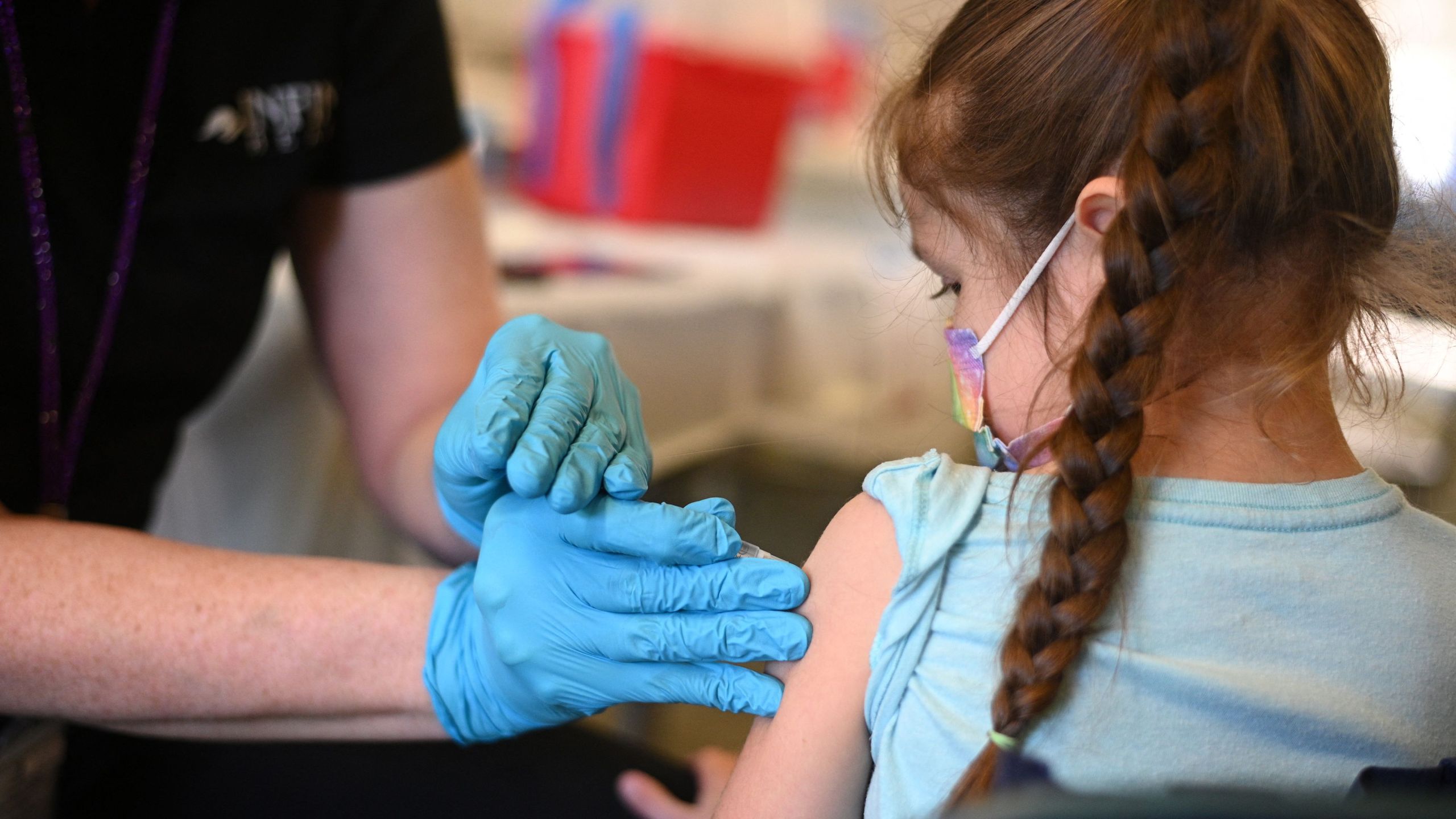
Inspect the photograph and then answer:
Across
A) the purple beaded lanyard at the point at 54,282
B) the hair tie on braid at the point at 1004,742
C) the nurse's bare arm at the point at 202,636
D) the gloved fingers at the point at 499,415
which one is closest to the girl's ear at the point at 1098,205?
the hair tie on braid at the point at 1004,742

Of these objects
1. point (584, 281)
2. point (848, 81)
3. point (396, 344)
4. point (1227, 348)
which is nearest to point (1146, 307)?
point (1227, 348)

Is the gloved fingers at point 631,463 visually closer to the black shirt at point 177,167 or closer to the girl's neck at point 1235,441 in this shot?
the girl's neck at point 1235,441

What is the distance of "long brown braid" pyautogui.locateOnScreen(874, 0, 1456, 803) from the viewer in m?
0.50

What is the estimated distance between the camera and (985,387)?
0.63m

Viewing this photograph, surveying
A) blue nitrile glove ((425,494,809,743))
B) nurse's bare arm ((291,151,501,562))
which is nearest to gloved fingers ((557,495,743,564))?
blue nitrile glove ((425,494,809,743))

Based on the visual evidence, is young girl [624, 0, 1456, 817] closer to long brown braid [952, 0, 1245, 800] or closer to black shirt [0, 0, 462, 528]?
long brown braid [952, 0, 1245, 800]

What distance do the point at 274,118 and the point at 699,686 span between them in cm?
75

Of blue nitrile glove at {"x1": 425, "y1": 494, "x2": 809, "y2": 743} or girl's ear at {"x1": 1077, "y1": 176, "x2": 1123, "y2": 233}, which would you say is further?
blue nitrile glove at {"x1": 425, "y1": 494, "x2": 809, "y2": 743}

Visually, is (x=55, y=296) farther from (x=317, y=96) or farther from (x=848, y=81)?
(x=848, y=81)

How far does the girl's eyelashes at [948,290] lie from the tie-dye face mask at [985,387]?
24 mm

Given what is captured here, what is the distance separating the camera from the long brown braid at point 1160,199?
50cm

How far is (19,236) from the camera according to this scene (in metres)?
0.89

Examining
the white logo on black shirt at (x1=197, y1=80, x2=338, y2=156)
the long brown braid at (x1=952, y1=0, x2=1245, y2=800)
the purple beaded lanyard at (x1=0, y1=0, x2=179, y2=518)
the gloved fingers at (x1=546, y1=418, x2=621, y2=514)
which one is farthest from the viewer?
the white logo on black shirt at (x1=197, y1=80, x2=338, y2=156)

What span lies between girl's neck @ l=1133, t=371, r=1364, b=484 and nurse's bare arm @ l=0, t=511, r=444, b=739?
1.84 feet
